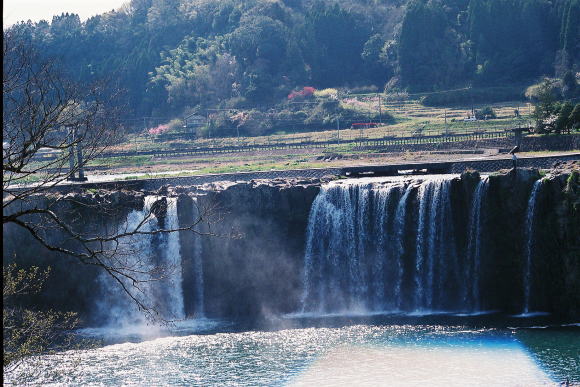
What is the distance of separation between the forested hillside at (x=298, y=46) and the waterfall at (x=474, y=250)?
5786cm

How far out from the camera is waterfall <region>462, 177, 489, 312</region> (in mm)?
45719

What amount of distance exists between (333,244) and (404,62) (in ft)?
203

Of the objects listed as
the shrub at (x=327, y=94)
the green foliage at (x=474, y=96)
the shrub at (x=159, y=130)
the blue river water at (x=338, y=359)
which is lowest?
the blue river water at (x=338, y=359)

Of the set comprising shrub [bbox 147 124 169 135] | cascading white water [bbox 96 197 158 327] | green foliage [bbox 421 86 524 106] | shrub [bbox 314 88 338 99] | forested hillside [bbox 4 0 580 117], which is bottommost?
cascading white water [bbox 96 197 158 327]

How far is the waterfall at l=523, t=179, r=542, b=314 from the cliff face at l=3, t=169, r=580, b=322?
10cm

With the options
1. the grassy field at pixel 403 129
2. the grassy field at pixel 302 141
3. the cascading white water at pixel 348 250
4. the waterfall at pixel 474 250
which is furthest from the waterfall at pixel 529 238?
the grassy field at pixel 403 129

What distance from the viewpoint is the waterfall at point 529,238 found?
144 ft

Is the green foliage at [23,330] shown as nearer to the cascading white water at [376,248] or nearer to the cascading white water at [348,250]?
the cascading white water at [348,250]

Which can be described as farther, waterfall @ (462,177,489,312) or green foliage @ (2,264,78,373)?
waterfall @ (462,177,489,312)

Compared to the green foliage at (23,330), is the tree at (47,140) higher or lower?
higher

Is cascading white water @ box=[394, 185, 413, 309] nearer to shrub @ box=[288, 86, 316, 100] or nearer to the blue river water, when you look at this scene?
the blue river water

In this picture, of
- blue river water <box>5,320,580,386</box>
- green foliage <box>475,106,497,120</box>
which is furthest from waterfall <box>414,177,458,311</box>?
green foliage <box>475,106,497,120</box>

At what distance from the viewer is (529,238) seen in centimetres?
4419

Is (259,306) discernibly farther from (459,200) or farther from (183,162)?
(183,162)
